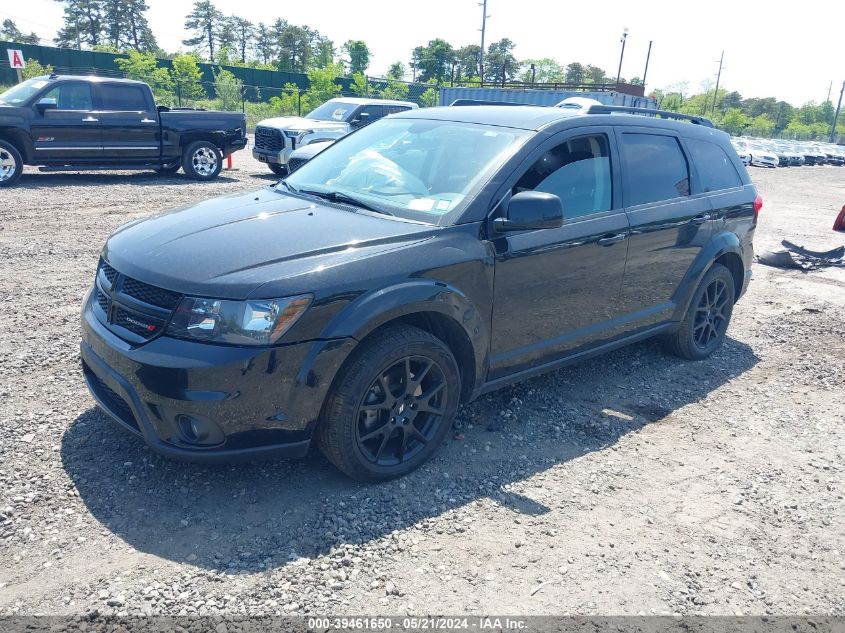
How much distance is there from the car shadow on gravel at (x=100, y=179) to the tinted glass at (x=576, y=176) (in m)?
10.7

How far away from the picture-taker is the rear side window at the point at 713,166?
523cm

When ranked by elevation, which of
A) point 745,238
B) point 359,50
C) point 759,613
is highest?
point 359,50

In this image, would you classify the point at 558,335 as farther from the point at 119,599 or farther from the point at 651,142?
the point at 119,599

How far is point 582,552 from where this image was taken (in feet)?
9.96

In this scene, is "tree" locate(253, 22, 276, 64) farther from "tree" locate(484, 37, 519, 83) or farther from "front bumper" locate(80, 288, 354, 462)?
"front bumper" locate(80, 288, 354, 462)

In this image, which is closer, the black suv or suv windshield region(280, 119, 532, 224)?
the black suv

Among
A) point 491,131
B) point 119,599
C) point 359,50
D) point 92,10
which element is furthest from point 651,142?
point 92,10

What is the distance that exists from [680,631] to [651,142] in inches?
132

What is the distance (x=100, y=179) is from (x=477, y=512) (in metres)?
12.7

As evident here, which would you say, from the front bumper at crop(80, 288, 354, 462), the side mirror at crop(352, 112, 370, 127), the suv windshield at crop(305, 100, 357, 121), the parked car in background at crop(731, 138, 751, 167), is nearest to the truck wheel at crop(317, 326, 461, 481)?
the front bumper at crop(80, 288, 354, 462)

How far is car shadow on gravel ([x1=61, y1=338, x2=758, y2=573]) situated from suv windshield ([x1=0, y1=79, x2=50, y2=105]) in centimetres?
1054

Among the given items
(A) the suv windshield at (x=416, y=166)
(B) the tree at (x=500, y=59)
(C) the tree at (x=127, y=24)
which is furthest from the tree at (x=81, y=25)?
(A) the suv windshield at (x=416, y=166)

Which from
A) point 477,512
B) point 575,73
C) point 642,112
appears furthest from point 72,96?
point 575,73

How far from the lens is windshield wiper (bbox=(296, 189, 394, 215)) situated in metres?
3.75
